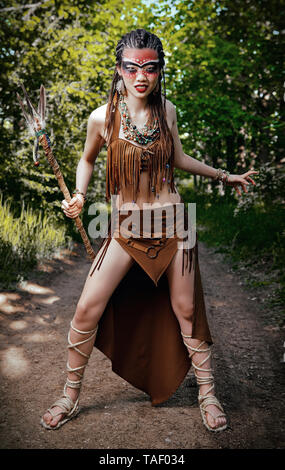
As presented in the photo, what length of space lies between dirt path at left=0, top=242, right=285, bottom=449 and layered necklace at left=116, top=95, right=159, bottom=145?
158 centimetres

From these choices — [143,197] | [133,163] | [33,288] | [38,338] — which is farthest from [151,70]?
[33,288]

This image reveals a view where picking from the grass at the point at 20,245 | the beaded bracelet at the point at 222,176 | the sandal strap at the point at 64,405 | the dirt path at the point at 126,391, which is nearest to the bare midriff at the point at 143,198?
the beaded bracelet at the point at 222,176

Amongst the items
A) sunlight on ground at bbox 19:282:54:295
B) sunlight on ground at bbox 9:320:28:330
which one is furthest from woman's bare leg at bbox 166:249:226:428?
sunlight on ground at bbox 19:282:54:295

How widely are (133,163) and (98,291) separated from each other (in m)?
0.72

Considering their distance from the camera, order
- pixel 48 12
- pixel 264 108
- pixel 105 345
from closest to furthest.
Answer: pixel 105 345 < pixel 48 12 < pixel 264 108

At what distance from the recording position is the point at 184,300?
219cm

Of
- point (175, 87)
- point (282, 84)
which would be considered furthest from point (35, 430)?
point (175, 87)

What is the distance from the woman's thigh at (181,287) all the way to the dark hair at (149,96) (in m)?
0.64

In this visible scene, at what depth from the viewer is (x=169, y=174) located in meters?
2.18

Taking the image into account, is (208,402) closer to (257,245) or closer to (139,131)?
(139,131)

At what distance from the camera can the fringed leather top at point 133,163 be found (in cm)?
205

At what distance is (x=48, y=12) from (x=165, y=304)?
5593mm

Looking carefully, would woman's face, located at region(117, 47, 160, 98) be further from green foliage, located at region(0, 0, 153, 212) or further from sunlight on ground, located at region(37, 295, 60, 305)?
green foliage, located at region(0, 0, 153, 212)
